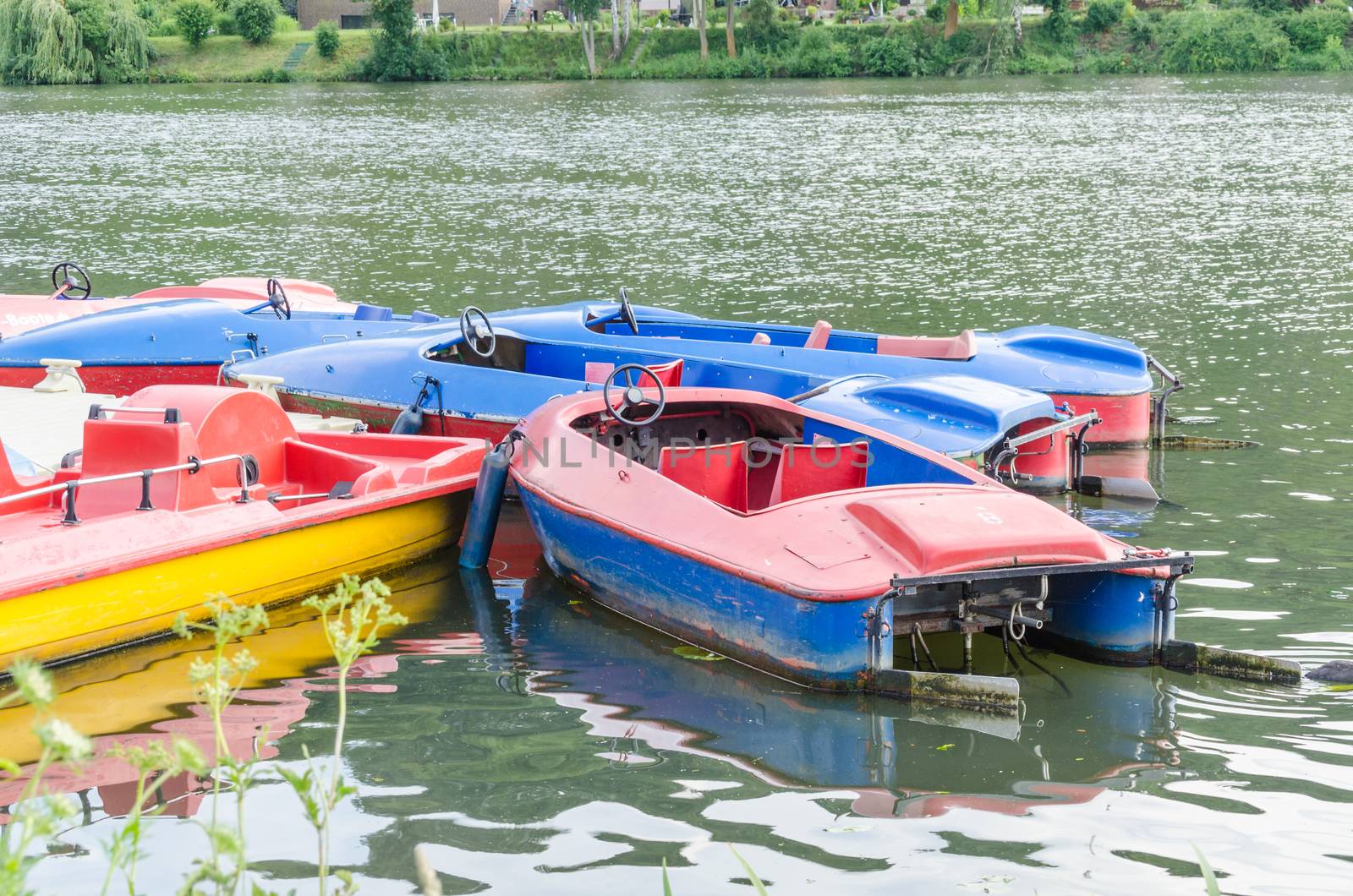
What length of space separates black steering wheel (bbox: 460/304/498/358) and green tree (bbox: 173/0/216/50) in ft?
227

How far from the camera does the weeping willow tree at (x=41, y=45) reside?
210 ft

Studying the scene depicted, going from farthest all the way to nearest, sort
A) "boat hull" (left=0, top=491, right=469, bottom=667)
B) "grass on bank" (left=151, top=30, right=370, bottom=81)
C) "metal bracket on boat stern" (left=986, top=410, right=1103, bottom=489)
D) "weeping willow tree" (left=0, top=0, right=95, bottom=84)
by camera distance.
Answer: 1. "grass on bank" (left=151, top=30, right=370, bottom=81)
2. "weeping willow tree" (left=0, top=0, right=95, bottom=84)
3. "metal bracket on boat stern" (left=986, top=410, right=1103, bottom=489)
4. "boat hull" (left=0, top=491, right=469, bottom=667)

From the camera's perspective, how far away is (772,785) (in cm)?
666

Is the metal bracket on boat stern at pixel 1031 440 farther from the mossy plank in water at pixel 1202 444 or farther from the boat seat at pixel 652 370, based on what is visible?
the boat seat at pixel 652 370

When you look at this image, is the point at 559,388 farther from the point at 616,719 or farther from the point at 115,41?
the point at 115,41

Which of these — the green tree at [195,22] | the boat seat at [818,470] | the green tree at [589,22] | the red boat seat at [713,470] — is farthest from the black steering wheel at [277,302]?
the green tree at [195,22]

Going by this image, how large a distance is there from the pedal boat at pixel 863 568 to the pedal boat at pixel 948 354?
3.16m

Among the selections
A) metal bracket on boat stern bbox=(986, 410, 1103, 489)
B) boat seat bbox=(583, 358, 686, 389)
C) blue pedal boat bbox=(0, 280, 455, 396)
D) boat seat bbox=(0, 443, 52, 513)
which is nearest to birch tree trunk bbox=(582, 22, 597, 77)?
blue pedal boat bbox=(0, 280, 455, 396)

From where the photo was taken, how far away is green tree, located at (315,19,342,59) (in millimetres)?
75312

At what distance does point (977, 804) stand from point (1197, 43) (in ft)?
225

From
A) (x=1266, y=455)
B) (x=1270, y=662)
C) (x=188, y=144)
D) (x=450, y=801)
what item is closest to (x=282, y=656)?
(x=450, y=801)

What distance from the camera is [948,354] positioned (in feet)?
42.3

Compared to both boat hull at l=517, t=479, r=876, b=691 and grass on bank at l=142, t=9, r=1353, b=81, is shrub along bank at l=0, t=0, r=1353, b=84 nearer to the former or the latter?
grass on bank at l=142, t=9, r=1353, b=81

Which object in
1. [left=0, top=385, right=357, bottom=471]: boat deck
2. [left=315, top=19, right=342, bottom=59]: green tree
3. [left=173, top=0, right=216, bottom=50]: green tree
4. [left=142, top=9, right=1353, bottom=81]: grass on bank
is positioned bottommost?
[left=0, top=385, right=357, bottom=471]: boat deck
